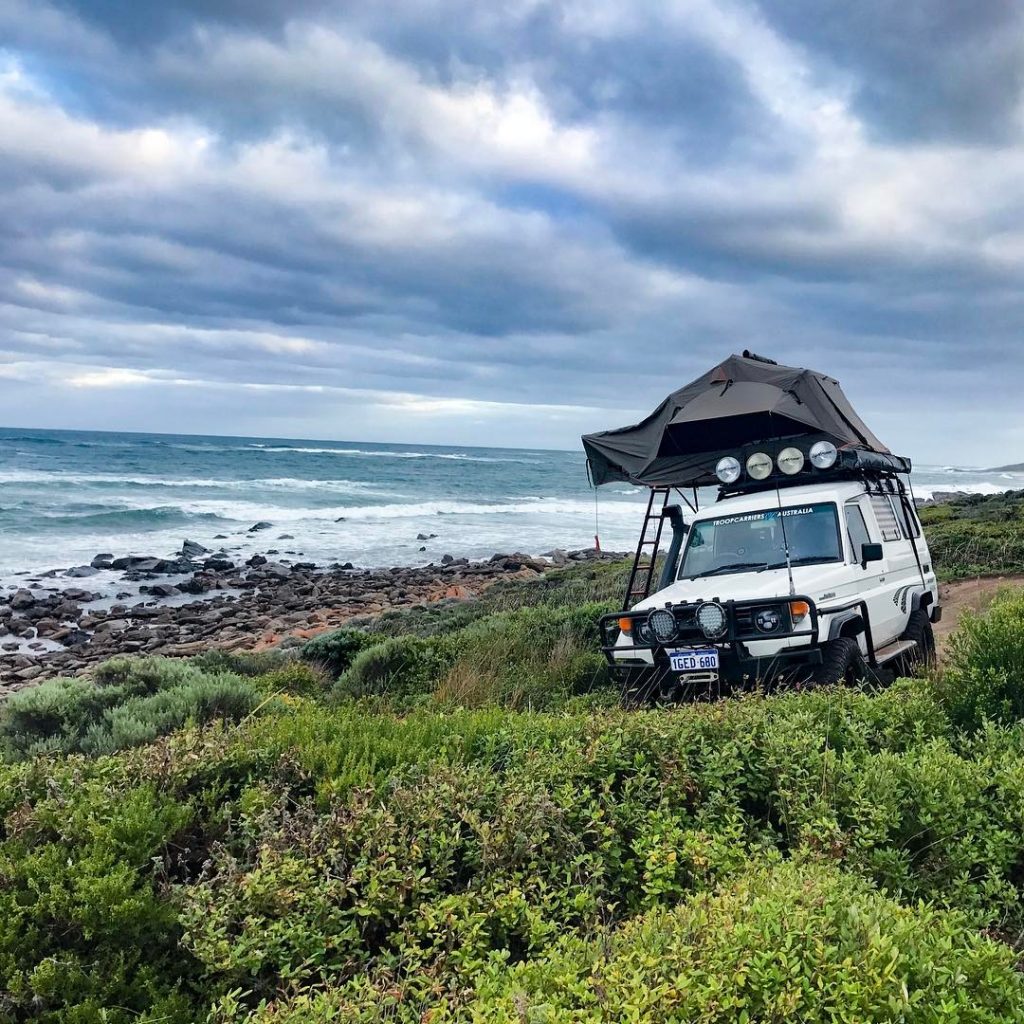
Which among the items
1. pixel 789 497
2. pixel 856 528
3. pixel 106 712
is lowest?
pixel 106 712

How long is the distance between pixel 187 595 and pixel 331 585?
406 centimetres

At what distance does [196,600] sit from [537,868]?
2131cm

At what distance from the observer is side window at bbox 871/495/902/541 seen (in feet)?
29.4

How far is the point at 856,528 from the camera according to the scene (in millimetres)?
8273

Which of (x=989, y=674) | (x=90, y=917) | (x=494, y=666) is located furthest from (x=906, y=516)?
(x=90, y=917)

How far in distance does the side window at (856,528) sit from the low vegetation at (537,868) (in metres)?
2.73

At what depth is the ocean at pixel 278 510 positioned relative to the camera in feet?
107

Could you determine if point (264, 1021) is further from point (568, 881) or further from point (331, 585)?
point (331, 585)

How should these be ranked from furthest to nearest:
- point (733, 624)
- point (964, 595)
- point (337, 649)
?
point (964, 595) → point (337, 649) → point (733, 624)

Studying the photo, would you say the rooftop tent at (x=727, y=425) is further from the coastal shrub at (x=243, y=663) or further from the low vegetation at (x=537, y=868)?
the coastal shrub at (x=243, y=663)

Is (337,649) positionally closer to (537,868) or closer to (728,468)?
(728,468)

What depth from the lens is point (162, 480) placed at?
55750mm

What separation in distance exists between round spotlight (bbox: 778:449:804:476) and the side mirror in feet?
3.63

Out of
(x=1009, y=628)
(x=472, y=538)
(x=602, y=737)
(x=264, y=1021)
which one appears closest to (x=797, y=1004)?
(x=264, y=1021)
